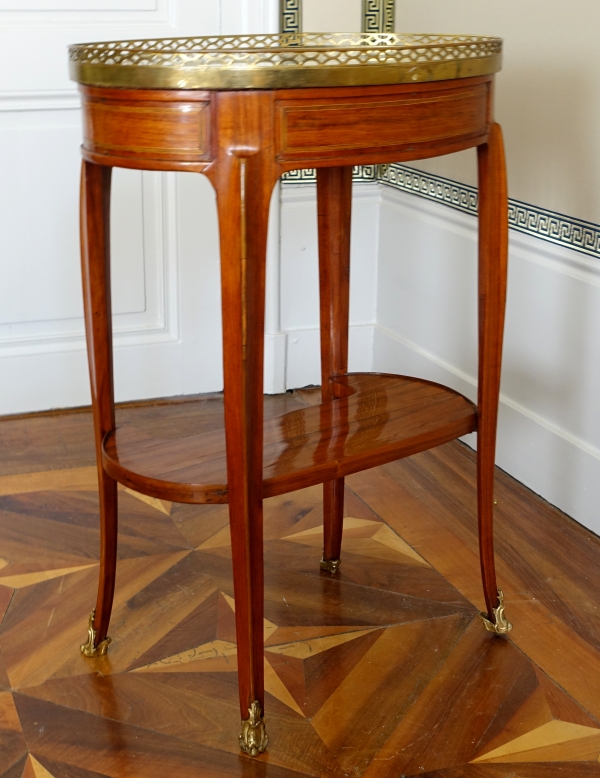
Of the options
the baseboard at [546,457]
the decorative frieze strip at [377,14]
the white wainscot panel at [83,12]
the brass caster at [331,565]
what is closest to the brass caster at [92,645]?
the brass caster at [331,565]

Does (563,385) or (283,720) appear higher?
(563,385)

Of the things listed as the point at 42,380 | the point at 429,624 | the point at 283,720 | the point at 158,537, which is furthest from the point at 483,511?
the point at 42,380

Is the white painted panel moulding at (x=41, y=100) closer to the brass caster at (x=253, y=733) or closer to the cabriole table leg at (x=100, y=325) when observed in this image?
the cabriole table leg at (x=100, y=325)

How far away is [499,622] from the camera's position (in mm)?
1621

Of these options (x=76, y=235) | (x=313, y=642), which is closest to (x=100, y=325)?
(x=313, y=642)

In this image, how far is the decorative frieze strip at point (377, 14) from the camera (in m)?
2.61

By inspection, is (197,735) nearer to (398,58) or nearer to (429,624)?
(429,624)

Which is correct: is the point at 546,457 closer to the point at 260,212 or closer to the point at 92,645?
the point at 92,645

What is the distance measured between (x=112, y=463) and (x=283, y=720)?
1.59 ft

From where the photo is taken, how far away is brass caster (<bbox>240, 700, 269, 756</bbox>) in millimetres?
1340

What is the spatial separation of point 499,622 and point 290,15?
177 cm

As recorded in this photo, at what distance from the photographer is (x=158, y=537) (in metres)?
1.98

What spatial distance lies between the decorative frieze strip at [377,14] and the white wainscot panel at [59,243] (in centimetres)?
75

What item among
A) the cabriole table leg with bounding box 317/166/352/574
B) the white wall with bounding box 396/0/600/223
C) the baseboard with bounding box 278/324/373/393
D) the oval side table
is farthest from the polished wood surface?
the baseboard with bounding box 278/324/373/393
